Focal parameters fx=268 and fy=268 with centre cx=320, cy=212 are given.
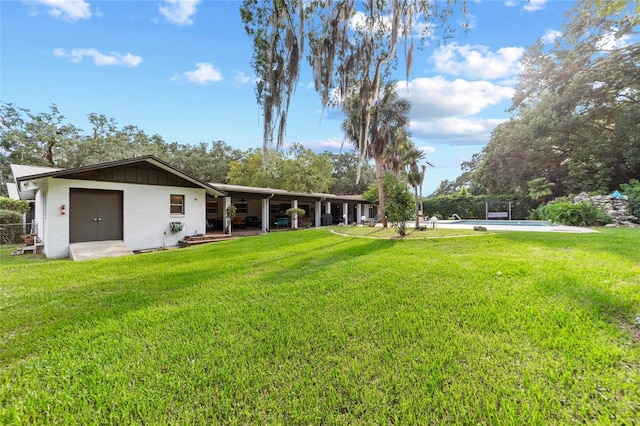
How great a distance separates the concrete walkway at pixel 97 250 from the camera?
8.39 meters

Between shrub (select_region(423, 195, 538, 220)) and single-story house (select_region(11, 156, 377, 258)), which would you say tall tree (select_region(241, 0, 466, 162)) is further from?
shrub (select_region(423, 195, 538, 220))

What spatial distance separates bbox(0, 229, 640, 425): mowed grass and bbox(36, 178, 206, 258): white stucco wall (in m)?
5.29

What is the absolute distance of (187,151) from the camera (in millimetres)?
31438

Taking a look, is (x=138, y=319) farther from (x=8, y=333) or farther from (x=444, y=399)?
(x=444, y=399)

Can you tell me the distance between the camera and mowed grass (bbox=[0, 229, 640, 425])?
1787 mm

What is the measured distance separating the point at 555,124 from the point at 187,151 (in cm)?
3477

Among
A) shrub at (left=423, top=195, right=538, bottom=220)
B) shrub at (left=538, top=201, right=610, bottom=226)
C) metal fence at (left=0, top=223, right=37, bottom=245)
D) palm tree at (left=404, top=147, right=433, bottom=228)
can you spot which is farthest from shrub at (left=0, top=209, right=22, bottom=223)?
shrub at (left=423, top=195, right=538, bottom=220)

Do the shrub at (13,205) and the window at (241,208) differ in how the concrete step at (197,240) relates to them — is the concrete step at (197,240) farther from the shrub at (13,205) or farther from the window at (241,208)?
the shrub at (13,205)

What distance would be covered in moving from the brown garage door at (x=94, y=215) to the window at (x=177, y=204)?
184cm

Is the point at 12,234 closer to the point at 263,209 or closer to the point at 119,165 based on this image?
the point at 119,165

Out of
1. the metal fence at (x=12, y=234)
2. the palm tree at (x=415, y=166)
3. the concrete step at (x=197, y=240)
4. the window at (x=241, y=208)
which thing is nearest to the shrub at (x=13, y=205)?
the metal fence at (x=12, y=234)

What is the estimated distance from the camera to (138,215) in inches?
414

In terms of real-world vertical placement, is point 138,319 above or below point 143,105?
below

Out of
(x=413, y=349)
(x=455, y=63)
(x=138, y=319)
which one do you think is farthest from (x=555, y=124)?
(x=138, y=319)
